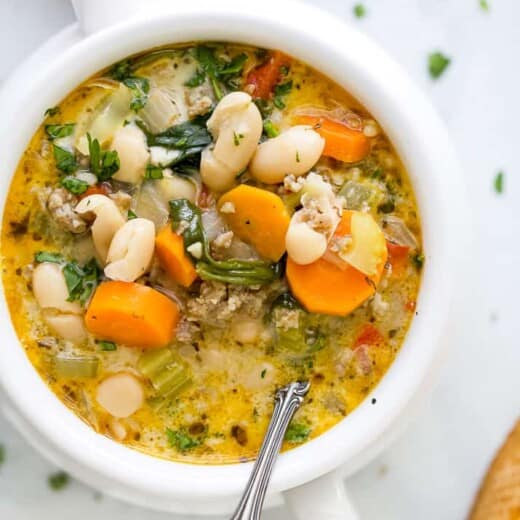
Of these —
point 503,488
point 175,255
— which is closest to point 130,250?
point 175,255

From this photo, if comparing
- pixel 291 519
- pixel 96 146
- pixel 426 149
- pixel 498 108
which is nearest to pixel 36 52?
pixel 96 146

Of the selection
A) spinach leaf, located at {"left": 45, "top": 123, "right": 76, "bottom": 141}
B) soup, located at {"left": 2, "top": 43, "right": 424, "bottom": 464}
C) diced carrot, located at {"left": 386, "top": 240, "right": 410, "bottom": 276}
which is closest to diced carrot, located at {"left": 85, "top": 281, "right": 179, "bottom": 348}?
soup, located at {"left": 2, "top": 43, "right": 424, "bottom": 464}

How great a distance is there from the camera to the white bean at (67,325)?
1571 mm

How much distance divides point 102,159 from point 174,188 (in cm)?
13

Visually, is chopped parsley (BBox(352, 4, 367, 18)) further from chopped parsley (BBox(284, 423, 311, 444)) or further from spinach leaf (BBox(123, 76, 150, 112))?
chopped parsley (BBox(284, 423, 311, 444))

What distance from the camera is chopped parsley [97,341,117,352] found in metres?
1.59

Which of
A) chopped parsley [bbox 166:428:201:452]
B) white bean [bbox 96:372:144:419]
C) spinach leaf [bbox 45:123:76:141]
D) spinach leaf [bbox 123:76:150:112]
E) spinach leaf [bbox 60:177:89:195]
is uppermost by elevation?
spinach leaf [bbox 123:76:150:112]

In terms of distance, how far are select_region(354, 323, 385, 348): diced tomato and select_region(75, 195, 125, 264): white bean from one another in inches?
18.3

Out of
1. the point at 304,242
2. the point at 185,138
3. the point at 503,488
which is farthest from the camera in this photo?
the point at 503,488

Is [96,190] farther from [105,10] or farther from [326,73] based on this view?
[326,73]

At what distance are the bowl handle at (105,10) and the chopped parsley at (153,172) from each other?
25 centimetres

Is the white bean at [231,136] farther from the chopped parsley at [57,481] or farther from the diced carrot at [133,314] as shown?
the chopped parsley at [57,481]

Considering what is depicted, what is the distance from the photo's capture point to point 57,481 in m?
1.87

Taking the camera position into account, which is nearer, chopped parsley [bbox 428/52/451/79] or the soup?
the soup
